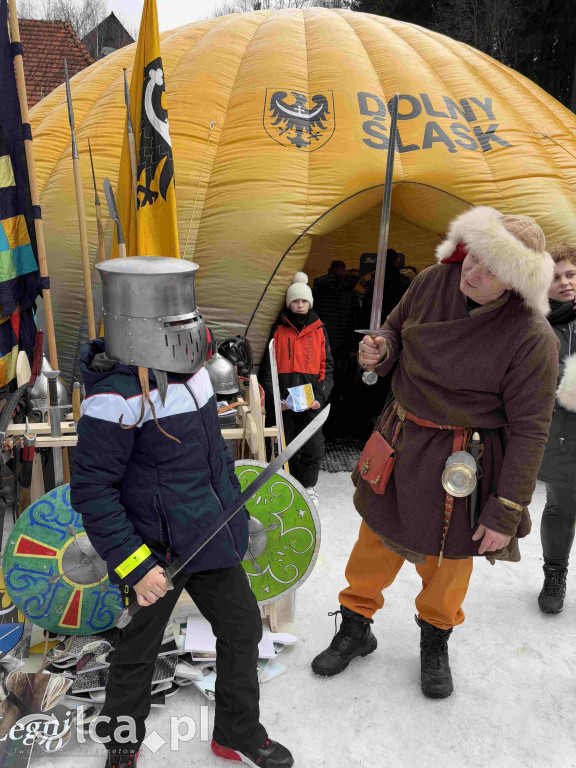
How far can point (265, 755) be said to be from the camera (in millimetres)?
1833

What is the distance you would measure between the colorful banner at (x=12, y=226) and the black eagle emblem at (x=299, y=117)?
2018 millimetres

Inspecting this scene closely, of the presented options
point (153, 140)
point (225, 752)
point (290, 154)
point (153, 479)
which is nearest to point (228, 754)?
point (225, 752)

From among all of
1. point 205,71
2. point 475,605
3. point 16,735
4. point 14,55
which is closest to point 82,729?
point 16,735

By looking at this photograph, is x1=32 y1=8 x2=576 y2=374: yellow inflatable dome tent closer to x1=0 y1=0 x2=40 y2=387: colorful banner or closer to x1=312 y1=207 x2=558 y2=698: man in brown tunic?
x1=0 y1=0 x2=40 y2=387: colorful banner

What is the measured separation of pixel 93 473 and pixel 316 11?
5.36m

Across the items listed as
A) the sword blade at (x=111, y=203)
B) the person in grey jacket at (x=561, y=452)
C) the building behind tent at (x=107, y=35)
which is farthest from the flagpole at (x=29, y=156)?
the building behind tent at (x=107, y=35)

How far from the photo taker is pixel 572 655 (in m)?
2.45

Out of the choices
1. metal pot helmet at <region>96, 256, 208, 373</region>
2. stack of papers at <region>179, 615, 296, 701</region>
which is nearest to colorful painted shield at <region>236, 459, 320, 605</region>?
stack of papers at <region>179, 615, 296, 701</region>

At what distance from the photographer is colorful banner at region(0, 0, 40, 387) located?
2.67 meters

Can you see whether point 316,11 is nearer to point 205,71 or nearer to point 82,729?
point 205,71

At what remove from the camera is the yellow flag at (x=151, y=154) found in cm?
237

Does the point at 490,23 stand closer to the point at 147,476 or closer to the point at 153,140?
the point at 153,140

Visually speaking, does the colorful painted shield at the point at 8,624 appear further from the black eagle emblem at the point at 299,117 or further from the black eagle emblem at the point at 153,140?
the black eagle emblem at the point at 299,117

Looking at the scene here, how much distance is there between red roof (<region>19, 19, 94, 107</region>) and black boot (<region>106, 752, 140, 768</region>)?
13.4 metres
